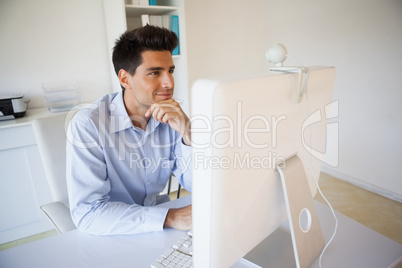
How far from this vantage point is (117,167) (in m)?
1.12

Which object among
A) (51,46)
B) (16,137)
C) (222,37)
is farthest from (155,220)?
(222,37)

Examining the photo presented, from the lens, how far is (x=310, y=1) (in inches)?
111

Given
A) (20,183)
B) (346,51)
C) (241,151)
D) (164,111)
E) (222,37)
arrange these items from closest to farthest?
1. (241,151)
2. (164,111)
3. (20,183)
4. (346,51)
5. (222,37)

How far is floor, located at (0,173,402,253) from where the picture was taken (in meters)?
2.03

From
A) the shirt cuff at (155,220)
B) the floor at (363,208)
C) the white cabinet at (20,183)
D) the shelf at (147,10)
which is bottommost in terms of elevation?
the floor at (363,208)

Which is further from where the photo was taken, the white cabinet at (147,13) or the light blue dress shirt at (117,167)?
the white cabinet at (147,13)

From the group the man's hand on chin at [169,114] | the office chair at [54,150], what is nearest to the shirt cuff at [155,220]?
the man's hand on chin at [169,114]

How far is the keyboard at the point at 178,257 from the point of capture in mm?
706

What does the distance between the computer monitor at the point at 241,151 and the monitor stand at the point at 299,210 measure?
0.02m

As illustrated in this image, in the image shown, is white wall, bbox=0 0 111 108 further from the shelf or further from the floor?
the floor

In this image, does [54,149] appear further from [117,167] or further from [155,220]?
[155,220]

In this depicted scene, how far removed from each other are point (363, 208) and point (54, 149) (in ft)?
7.65

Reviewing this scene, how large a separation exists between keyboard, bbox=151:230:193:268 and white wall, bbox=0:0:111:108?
2114 millimetres

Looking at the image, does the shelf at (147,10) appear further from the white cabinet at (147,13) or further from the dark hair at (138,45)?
the dark hair at (138,45)
